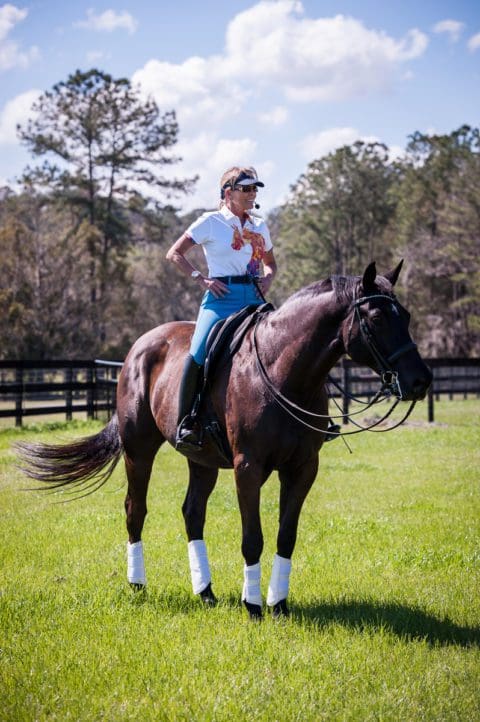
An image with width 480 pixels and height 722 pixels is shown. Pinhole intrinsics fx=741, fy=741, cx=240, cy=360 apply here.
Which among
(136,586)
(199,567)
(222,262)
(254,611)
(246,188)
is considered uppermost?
(246,188)

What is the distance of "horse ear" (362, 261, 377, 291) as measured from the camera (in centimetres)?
469

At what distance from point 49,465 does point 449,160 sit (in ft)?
170

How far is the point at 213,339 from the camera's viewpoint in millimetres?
5680

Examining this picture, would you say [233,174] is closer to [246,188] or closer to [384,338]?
[246,188]

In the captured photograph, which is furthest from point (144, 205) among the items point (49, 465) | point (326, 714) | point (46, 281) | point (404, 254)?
point (326, 714)

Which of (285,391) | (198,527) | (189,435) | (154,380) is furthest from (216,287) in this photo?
(198,527)

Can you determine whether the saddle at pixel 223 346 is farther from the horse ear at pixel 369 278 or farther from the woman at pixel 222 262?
the horse ear at pixel 369 278

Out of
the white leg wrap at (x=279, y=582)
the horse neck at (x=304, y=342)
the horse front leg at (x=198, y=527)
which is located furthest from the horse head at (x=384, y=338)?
the horse front leg at (x=198, y=527)

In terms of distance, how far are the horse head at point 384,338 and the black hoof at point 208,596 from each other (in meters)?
2.22

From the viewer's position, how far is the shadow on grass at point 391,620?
496cm

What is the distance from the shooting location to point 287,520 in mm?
5410

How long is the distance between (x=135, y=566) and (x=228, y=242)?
9.11 ft

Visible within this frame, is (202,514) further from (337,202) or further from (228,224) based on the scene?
(337,202)

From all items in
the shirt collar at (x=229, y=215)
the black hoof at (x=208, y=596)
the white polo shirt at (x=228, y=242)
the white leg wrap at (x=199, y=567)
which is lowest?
the black hoof at (x=208, y=596)
